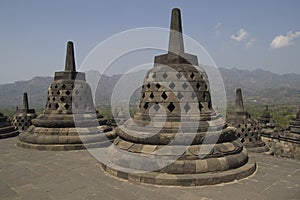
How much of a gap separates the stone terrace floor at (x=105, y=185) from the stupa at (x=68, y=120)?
1.95 metres

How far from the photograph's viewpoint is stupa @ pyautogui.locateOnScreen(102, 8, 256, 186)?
18.3ft

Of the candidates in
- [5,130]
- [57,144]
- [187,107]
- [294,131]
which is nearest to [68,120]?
[57,144]

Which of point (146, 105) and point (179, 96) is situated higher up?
point (179, 96)

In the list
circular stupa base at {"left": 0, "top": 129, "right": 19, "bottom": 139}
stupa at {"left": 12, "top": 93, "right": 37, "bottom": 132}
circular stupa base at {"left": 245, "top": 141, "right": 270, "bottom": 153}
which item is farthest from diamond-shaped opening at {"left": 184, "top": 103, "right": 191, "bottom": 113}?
stupa at {"left": 12, "top": 93, "right": 37, "bottom": 132}

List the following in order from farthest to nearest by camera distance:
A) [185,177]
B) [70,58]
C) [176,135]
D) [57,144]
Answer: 1. [70,58]
2. [57,144]
3. [176,135]
4. [185,177]

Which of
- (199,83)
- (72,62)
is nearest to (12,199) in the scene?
(199,83)

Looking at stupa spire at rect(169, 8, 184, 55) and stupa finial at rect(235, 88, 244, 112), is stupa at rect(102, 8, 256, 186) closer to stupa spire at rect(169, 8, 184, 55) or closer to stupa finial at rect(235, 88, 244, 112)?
stupa spire at rect(169, 8, 184, 55)

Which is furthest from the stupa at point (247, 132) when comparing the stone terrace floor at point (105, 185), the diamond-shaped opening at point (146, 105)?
the diamond-shaped opening at point (146, 105)

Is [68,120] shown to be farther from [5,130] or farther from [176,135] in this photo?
[176,135]

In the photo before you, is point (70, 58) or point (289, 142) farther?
point (289, 142)

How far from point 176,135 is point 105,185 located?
1.82 metres

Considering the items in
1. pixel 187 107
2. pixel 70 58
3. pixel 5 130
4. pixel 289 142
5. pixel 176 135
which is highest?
pixel 70 58

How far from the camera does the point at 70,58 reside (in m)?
10.8

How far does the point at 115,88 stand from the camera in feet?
22.4
